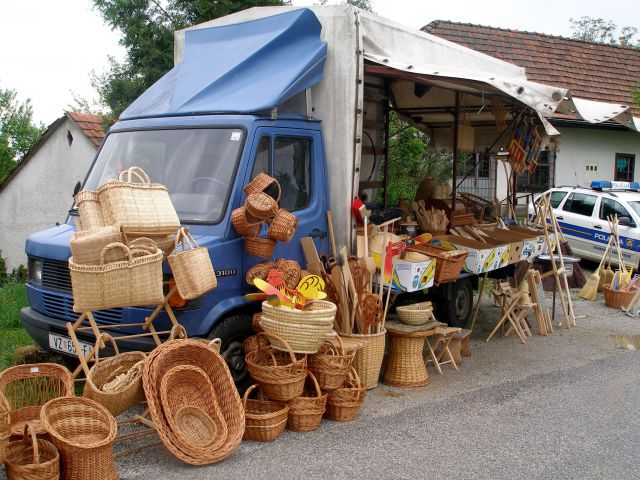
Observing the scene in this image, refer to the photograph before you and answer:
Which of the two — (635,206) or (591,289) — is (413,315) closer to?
(591,289)

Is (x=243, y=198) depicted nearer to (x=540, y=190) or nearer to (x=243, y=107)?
(x=243, y=107)

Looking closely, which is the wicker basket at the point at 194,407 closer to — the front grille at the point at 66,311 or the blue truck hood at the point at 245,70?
the front grille at the point at 66,311

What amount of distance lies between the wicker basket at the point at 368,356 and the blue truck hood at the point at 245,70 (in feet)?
6.72

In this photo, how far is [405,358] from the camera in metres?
6.36

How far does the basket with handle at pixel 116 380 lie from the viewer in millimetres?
4484

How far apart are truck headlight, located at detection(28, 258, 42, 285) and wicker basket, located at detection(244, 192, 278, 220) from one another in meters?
1.80

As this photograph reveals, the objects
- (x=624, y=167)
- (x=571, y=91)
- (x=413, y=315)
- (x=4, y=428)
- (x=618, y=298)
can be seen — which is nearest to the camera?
(x=4, y=428)

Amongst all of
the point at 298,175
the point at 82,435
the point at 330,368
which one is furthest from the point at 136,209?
the point at 330,368

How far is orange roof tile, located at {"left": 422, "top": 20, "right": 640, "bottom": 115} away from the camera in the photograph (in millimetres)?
19203

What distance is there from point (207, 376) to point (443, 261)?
9.54 feet

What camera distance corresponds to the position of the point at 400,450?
4887 millimetres

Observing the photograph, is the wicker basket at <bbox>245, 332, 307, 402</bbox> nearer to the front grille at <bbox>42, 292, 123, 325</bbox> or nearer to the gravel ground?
the gravel ground

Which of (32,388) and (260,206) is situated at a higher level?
(260,206)

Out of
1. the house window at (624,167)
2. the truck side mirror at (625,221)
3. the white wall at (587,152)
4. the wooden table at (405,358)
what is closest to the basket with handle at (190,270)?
the wooden table at (405,358)
